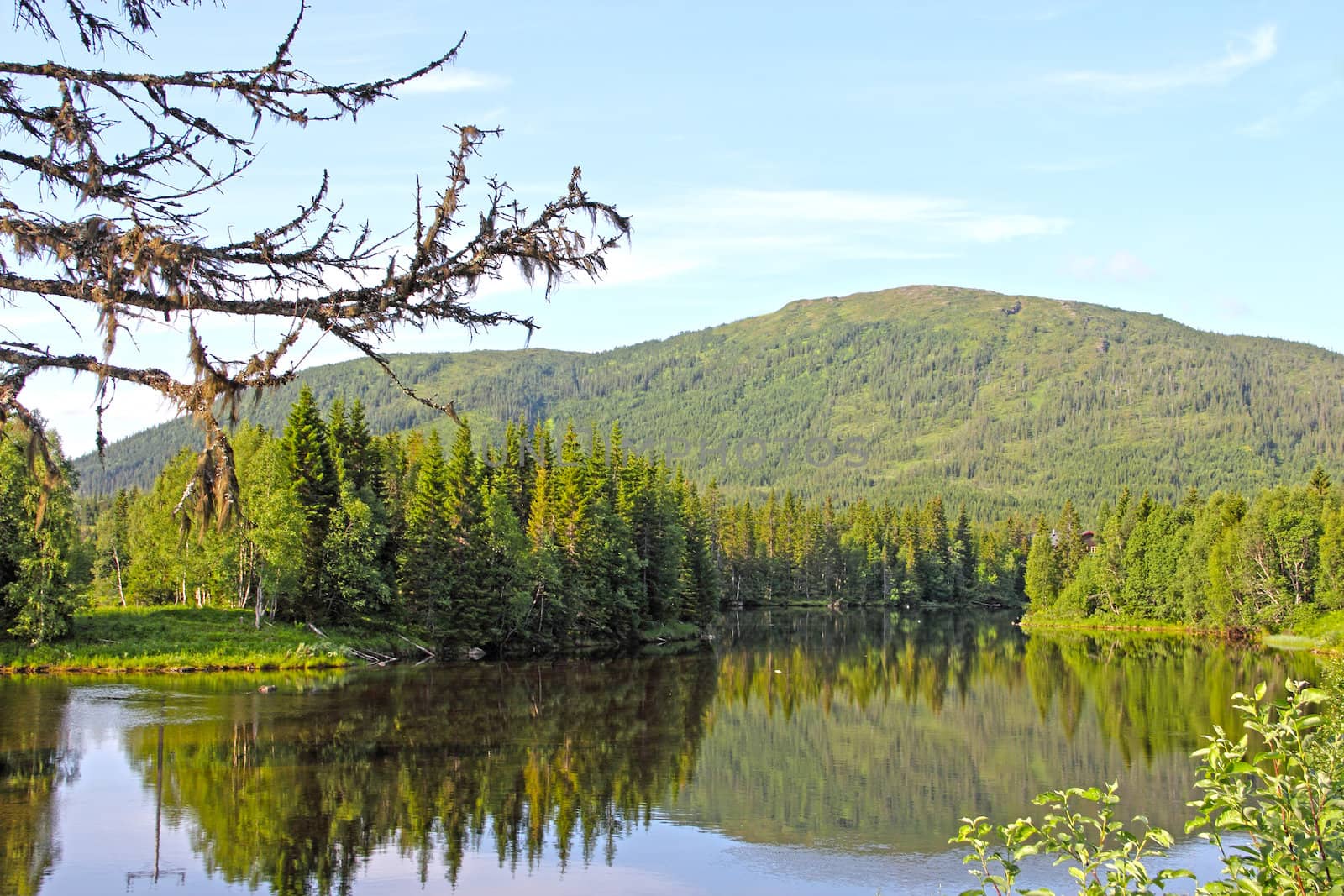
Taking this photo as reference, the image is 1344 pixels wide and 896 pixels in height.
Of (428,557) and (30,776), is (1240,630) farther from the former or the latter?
(30,776)

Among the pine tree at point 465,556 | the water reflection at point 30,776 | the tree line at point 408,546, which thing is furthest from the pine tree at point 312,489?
the water reflection at point 30,776

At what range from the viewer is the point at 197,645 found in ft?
196

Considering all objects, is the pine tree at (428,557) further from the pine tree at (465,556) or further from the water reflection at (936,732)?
the water reflection at (936,732)

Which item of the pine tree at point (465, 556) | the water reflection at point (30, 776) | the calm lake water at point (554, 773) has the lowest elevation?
the calm lake water at point (554, 773)

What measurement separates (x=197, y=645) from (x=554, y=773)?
31435mm

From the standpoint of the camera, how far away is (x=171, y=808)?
100 ft

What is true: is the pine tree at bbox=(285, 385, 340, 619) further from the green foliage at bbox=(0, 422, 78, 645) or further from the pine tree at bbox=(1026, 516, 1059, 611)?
the pine tree at bbox=(1026, 516, 1059, 611)

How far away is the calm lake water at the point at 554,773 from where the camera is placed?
26297mm

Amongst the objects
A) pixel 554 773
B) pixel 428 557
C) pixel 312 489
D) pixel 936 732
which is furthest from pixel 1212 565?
pixel 554 773

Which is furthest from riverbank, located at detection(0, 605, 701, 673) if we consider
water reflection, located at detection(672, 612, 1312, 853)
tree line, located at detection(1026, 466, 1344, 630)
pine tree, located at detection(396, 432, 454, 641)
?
tree line, located at detection(1026, 466, 1344, 630)

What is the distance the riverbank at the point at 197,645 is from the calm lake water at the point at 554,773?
2.61 metres

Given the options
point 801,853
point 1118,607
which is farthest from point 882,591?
point 801,853

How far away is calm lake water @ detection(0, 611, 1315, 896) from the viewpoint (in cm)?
2630

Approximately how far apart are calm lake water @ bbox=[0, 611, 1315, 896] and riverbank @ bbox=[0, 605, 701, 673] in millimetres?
2609
